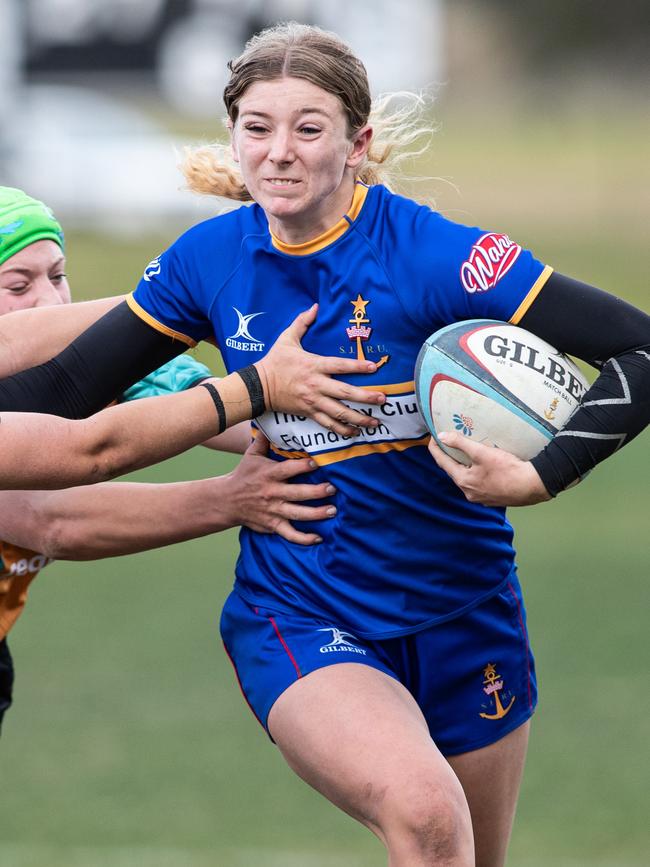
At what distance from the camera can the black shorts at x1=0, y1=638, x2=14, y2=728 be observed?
17.0 feet

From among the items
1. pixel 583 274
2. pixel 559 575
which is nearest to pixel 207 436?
pixel 559 575

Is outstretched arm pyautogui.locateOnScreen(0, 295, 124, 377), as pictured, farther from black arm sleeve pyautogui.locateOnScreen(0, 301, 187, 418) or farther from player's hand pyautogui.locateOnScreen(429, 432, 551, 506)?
player's hand pyautogui.locateOnScreen(429, 432, 551, 506)

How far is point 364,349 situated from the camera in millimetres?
3965

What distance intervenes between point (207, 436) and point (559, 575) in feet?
23.0

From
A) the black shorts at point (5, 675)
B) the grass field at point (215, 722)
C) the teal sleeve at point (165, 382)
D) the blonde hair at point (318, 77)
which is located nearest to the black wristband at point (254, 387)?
the blonde hair at point (318, 77)

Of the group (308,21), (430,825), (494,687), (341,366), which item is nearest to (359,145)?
(341,366)

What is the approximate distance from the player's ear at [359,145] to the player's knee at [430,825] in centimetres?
169

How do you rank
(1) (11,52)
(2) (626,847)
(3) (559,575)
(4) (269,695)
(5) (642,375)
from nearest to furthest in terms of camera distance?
1. (5) (642,375)
2. (4) (269,695)
3. (2) (626,847)
4. (3) (559,575)
5. (1) (11,52)

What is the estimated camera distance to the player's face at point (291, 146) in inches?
152

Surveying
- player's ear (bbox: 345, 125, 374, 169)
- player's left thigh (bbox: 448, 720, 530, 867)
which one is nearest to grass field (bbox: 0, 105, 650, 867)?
player's left thigh (bbox: 448, 720, 530, 867)

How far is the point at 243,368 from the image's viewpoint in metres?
4.04

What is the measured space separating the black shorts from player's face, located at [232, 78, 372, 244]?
2.06m

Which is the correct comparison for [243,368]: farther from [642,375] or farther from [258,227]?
[642,375]

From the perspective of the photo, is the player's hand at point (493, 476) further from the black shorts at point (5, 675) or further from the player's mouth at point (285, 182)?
the black shorts at point (5, 675)
